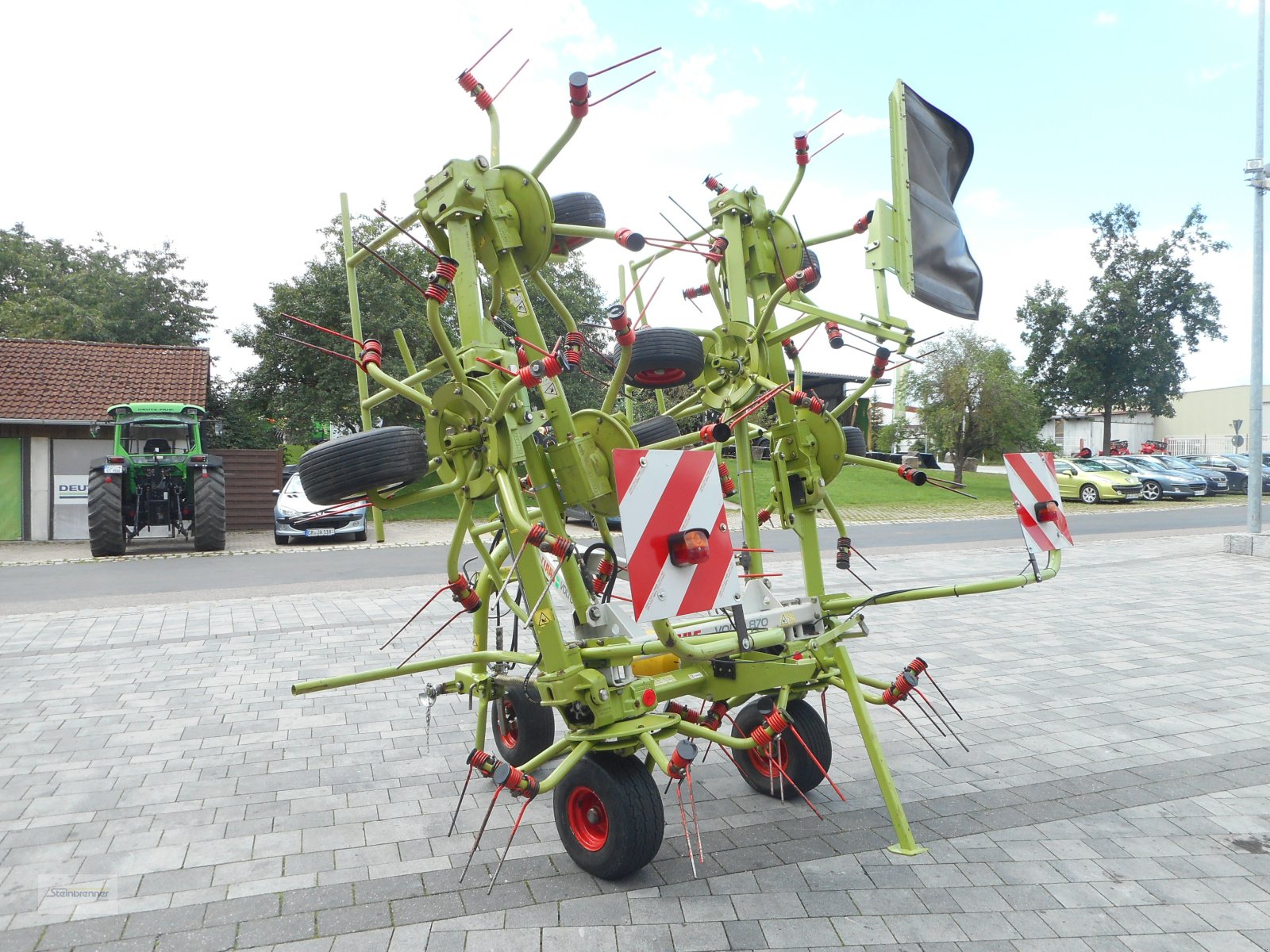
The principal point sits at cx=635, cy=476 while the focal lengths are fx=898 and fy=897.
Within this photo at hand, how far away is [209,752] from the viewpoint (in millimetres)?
5016

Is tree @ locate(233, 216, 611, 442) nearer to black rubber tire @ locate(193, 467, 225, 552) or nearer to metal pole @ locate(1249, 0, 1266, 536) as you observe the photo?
black rubber tire @ locate(193, 467, 225, 552)

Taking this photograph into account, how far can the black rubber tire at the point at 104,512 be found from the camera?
48.4 feet

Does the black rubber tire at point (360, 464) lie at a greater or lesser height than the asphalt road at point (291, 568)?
greater

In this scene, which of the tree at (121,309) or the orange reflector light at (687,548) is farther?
the tree at (121,309)

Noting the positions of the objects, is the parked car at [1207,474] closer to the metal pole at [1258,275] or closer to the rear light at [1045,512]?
the metal pole at [1258,275]

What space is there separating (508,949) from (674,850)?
0.98m

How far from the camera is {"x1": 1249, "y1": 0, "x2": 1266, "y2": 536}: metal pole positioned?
13211 mm

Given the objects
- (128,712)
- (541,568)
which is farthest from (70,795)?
(541,568)

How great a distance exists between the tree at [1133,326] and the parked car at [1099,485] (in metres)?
11.6

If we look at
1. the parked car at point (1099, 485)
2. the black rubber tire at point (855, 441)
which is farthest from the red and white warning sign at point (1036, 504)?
the parked car at point (1099, 485)

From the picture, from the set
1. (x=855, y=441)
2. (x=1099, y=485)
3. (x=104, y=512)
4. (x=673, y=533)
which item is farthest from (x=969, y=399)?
(x=673, y=533)

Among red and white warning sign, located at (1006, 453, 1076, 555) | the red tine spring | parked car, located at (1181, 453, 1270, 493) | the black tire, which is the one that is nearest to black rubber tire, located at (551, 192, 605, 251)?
the black tire

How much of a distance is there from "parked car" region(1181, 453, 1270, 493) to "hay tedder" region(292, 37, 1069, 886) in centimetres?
3130

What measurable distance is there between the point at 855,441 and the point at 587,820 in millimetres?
2426
